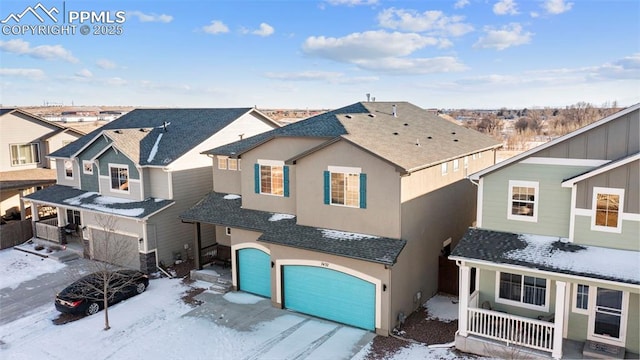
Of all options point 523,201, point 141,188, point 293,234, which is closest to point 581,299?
point 523,201

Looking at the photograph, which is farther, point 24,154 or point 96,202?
point 24,154

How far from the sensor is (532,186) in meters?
13.5

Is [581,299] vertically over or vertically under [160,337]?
over

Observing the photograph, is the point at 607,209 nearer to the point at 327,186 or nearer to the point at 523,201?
the point at 523,201

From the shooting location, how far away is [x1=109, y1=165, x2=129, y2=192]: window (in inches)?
923

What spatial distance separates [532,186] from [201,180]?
16323 mm

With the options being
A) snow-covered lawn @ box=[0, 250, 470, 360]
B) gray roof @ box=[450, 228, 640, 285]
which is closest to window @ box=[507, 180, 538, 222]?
gray roof @ box=[450, 228, 640, 285]

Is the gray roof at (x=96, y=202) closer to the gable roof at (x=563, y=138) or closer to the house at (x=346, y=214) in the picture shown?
→ the house at (x=346, y=214)

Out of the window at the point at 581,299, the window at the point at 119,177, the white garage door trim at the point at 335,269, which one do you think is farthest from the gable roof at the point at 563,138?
the window at the point at 119,177

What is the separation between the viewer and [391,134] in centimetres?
1855

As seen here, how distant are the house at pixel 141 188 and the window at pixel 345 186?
9.41 metres

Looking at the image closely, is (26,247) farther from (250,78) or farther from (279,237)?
(250,78)

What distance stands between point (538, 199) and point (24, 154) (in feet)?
101

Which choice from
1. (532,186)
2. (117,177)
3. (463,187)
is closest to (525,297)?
(532,186)
